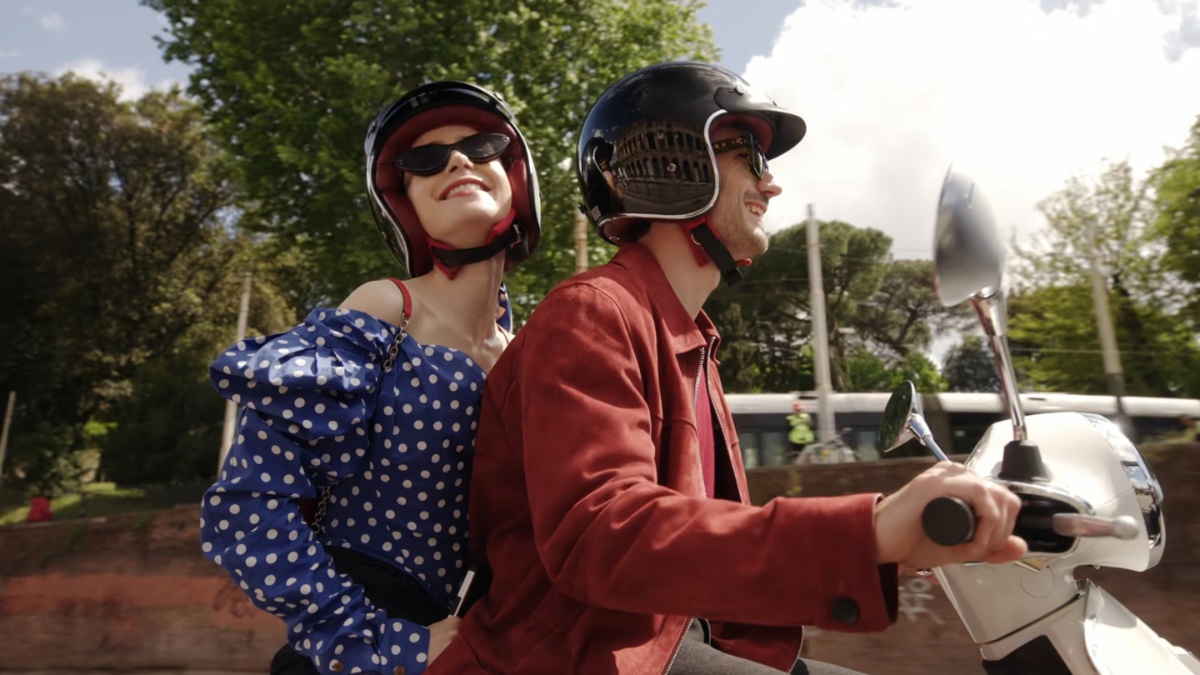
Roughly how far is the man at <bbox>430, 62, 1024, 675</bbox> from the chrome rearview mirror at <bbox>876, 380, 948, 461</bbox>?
33 centimetres

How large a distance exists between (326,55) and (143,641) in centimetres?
967

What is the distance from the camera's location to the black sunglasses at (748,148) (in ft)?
6.72

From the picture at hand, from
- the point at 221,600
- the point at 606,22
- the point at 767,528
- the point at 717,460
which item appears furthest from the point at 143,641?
the point at 606,22

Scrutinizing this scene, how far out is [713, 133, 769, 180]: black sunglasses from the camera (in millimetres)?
2049

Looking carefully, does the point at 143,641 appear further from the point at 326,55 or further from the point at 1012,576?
the point at 326,55

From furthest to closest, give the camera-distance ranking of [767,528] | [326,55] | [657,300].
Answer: [326,55], [657,300], [767,528]

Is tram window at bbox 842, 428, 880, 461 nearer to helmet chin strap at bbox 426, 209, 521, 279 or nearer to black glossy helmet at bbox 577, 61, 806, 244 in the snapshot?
helmet chin strap at bbox 426, 209, 521, 279

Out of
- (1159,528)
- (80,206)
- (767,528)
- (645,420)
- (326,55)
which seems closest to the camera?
(767,528)

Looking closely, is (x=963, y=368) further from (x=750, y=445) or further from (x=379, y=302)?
(x=379, y=302)

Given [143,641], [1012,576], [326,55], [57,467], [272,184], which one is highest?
[326,55]

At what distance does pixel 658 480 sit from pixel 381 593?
2.36 feet

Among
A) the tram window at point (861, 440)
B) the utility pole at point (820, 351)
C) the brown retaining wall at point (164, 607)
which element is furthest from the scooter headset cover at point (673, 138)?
the tram window at point (861, 440)

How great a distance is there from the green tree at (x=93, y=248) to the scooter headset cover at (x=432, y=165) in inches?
1114

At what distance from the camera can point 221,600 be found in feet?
25.7
